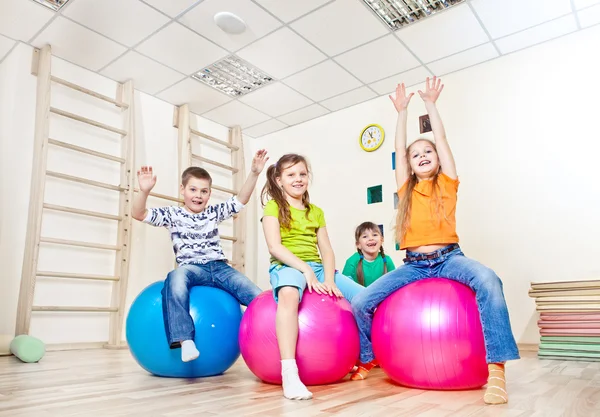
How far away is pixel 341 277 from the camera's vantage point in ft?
7.57

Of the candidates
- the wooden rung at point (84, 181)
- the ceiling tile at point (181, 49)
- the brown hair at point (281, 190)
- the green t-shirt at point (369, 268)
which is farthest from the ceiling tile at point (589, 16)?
the wooden rung at point (84, 181)

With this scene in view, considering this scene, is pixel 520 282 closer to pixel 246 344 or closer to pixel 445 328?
pixel 445 328

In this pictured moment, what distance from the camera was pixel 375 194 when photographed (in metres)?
4.66

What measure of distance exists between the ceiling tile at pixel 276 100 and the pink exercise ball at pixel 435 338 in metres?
3.25

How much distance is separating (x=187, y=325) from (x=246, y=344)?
297mm

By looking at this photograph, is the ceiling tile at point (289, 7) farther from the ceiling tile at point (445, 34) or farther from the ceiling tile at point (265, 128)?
the ceiling tile at point (265, 128)

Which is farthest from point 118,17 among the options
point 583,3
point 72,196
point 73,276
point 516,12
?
point 583,3

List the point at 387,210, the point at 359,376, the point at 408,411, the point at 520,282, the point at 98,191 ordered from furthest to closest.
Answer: the point at 387,210
the point at 98,191
the point at 520,282
the point at 359,376
the point at 408,411

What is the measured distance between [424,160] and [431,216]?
283 millimetres

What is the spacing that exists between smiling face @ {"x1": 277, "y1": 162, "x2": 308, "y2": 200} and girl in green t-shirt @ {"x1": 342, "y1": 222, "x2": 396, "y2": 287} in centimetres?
120

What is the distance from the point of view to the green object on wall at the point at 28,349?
287 cm

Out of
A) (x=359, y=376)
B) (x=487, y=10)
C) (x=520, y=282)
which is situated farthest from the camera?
(x=520, y=282)

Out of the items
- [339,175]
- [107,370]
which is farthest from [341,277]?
[339,175]

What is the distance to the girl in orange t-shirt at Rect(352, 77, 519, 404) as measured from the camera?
169 cm
